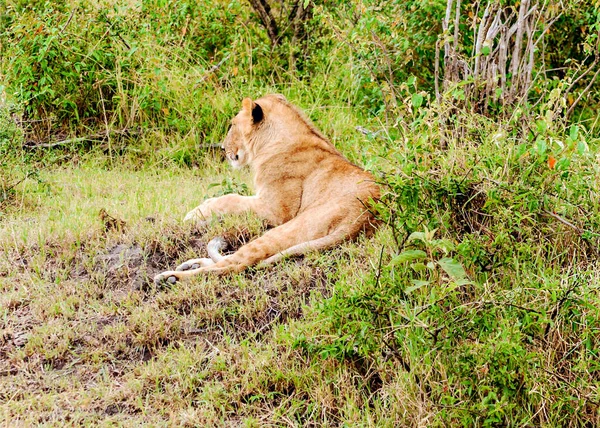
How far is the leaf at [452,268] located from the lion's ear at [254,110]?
2.70 metres

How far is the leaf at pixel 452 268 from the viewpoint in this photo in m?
3.93

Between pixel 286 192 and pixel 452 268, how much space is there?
2.14m

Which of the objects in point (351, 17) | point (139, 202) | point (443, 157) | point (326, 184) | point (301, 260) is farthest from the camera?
point (351, 17)

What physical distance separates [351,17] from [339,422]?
16.3ft

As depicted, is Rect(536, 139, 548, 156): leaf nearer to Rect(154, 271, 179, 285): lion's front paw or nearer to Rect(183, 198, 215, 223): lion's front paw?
Rect(154, 271, 179, 285): lion's front paw

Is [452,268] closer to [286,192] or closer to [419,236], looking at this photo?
[419,236]

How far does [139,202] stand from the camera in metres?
6.45

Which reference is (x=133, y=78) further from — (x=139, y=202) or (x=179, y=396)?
(x=179, y=396)

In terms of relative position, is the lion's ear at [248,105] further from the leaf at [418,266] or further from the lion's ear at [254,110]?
the leaf at [418,266]

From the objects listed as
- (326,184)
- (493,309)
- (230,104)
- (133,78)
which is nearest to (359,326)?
(493,309)

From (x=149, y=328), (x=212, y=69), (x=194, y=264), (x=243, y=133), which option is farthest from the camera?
(x=212, y=69)

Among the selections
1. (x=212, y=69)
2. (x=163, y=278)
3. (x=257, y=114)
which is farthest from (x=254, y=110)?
(x=212, y=69)

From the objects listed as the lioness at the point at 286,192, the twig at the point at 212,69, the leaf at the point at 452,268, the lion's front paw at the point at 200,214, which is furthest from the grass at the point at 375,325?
the twig at the point at 212,69

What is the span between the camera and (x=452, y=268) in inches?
155
